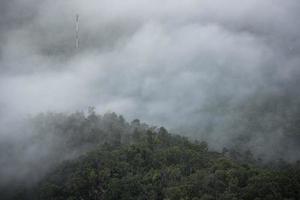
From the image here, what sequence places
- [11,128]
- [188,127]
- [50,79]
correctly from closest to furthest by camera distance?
[11,128] → [188,127] → [50,79]

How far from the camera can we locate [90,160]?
8175cm

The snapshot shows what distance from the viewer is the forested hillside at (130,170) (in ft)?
208

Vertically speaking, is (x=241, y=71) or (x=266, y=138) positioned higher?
(x=241, y=71)

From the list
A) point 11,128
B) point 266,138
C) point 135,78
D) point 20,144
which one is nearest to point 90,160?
point 20,144

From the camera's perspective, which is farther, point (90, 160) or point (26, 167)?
point (26, 167)

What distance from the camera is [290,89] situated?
6496 inches

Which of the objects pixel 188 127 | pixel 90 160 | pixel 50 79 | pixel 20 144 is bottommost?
pixel 90 160

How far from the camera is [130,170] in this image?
77625 millimetres

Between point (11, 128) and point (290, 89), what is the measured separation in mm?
A: 99413

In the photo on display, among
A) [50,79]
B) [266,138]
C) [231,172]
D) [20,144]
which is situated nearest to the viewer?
[231,172]

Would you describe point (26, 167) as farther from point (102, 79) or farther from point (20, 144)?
point (102, 79)

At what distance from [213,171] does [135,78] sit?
12984cm

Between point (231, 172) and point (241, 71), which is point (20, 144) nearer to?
point (231, 172)

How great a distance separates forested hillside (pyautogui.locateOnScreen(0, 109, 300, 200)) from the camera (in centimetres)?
6344
